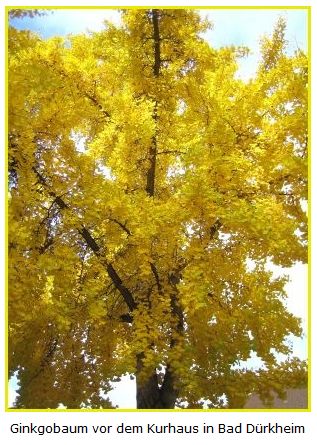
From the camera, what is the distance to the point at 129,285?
7.65 m

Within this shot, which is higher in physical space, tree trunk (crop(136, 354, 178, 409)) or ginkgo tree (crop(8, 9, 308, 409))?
ginkgo tree (crop(8, 9, 308, 409))

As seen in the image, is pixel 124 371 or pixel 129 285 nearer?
pixel 124 371

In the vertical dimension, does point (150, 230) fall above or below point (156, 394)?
above

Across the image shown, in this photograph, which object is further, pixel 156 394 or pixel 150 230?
pixel 156 394

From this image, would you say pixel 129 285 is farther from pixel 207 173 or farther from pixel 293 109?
pixel 293 109

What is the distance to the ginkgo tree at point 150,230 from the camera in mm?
6148

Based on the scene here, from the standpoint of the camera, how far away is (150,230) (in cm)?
643

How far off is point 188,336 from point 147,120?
11.2 feet

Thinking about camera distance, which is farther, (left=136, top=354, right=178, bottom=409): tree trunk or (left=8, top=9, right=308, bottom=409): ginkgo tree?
(left=136, top=354, right=178, bottom=409): tree trunk

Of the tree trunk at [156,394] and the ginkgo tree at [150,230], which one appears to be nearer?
the ginkgo tree at [150,230]

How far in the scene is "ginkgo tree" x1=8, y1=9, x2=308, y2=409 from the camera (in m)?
6.15
